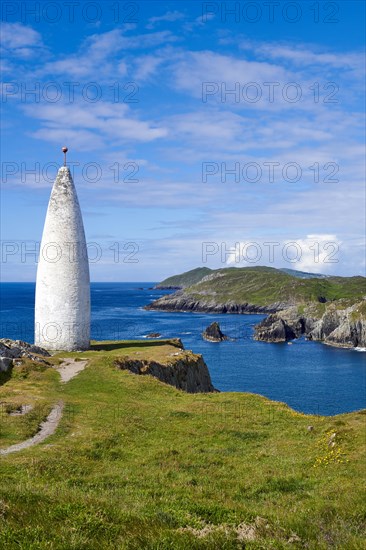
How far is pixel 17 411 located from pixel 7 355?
36.1ft

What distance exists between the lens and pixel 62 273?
143 feet

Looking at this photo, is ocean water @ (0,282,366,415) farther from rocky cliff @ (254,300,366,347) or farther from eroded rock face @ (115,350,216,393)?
eroded rock face @ (115,350,216,393)

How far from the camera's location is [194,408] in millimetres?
26406

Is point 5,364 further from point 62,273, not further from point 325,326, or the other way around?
point 325,326

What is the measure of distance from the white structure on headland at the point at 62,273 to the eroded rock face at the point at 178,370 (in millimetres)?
10054

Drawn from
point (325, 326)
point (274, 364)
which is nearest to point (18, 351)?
point (274, 364)

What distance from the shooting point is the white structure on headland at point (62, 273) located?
43344mm

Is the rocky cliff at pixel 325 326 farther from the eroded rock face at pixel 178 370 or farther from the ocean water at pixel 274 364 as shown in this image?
the eroded rock face at pixel 178 370

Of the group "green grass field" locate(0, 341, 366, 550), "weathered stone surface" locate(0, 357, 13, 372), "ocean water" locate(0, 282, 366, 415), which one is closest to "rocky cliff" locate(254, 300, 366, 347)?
"ocean water" locate(0, 282, 366, 415)

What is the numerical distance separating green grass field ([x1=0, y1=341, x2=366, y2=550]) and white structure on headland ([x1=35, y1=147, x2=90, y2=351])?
Answer: 1175 centimetres

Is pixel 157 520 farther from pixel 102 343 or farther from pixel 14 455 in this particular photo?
pixel 102 343

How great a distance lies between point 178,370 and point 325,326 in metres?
107

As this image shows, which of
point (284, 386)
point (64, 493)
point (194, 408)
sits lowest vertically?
point (284, 386)

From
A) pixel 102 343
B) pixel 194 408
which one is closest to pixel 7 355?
pixel 194 408
